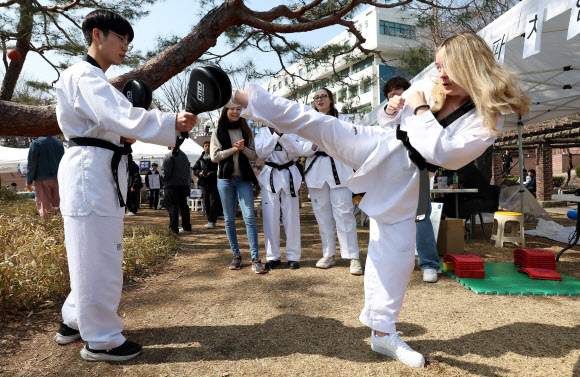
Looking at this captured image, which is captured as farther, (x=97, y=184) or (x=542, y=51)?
(x=542, y=51)

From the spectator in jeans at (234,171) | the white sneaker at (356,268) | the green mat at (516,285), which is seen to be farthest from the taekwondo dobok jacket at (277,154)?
the green mat at (516,285)

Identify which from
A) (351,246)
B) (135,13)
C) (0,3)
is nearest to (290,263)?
(351,246)

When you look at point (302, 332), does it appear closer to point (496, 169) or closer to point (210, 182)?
point (210, 182)

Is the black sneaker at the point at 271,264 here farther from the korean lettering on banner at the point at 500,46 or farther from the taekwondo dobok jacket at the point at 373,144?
the korean lettering on banner at the point at 500,46

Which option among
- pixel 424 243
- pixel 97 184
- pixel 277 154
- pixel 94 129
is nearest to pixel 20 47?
pixel 277 154

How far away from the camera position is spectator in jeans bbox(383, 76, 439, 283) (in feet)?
11.8

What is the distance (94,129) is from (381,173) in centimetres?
161

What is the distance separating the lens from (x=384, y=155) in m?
1.93

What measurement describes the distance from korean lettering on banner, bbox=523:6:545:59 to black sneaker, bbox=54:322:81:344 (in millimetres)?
4174

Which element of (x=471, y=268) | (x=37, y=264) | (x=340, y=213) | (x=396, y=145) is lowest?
(x=471, y=268)

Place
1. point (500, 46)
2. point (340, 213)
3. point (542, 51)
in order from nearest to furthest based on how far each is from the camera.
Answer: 1. point (500, 46)
2. point (340, 213)
3. point (542, 51)

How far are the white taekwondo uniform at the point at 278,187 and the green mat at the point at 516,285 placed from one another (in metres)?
1.75

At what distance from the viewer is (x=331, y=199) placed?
13.1 ft

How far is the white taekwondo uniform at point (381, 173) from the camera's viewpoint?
1.91m
